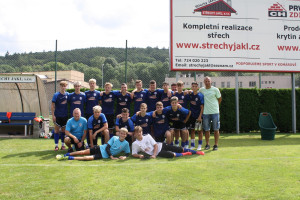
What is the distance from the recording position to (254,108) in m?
11.7

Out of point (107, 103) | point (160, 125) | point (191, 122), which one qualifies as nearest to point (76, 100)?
point (107, 103)

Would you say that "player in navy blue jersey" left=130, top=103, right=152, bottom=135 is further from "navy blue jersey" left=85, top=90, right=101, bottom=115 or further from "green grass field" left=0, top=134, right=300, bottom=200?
"navy blue jersey" left=85, top=90, right=101, bottom=115

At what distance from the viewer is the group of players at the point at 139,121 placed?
6.21 m

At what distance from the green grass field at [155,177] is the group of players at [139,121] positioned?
0.48 metres

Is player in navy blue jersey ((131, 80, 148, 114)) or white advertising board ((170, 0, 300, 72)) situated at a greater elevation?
white advertising board ((170, 0, 300, 72))

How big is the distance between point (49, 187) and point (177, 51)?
7.49m

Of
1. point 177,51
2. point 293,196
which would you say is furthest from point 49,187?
point 177,51

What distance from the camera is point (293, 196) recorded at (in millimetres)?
3438

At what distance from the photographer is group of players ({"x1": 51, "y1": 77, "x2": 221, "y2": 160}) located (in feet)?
20.4

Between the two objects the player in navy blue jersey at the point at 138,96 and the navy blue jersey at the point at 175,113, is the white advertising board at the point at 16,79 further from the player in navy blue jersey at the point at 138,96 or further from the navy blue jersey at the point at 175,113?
the navy blue jersey at the point at 175,113

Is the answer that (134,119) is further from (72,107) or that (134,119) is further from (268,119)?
(268,119)

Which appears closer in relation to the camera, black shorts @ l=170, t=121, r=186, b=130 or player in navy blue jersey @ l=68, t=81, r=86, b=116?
black shorts @ l=170, t=121, r=186, b=130

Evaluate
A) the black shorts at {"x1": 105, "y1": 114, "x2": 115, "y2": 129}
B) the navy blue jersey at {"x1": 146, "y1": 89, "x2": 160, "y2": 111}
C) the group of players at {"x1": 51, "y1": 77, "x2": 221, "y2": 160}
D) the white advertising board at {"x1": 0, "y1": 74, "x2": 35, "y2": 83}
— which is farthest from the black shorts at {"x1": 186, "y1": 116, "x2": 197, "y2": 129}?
the white advertising board at {"x1": 0, "y1": 74, "x2": 35, "y2": 83}

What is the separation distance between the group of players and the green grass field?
478 mm
